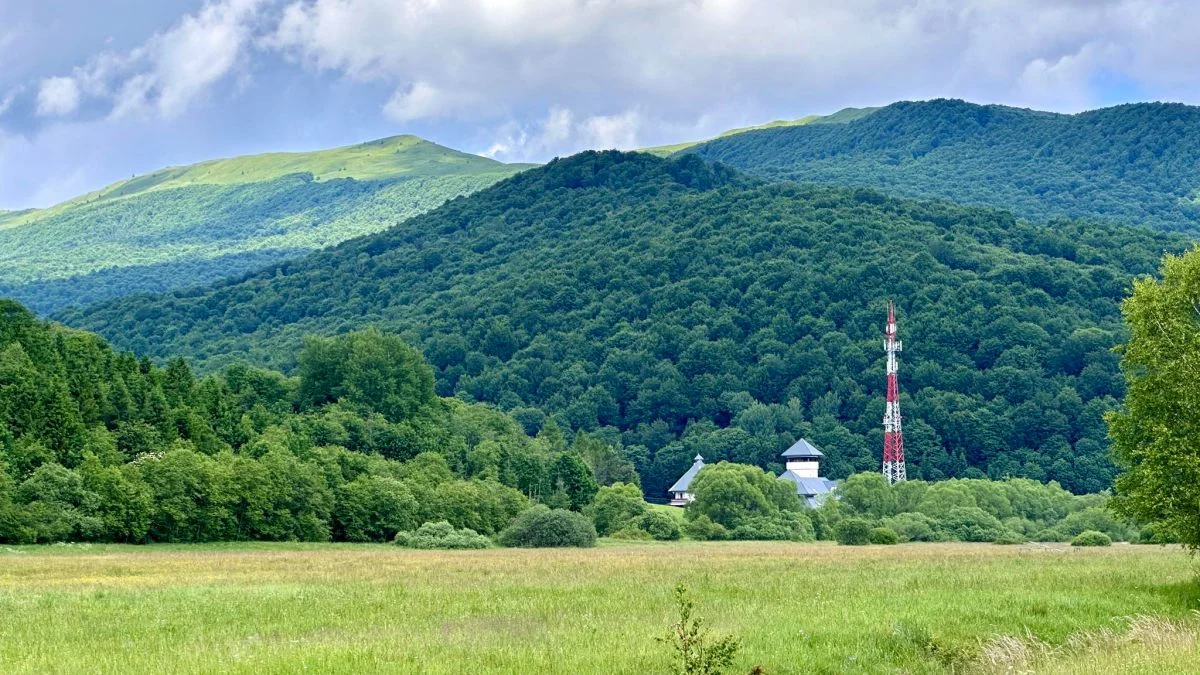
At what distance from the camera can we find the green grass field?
29.5m

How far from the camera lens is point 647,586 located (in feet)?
147

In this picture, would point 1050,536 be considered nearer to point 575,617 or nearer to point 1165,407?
point 1165,407

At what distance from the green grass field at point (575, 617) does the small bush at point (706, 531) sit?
53679 millimetres

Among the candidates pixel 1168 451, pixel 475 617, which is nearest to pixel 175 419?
pixel 475 617

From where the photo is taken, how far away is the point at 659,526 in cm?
10675

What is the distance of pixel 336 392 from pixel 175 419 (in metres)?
38.1

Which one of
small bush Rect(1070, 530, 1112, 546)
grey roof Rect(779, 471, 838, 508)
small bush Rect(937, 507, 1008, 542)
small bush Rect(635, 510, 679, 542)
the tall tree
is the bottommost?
grey roof Rect(779, 471, 838, 508)

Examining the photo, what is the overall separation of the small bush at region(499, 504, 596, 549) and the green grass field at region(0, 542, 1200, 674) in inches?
1120

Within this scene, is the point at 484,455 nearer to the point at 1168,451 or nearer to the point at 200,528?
the point at 200,528

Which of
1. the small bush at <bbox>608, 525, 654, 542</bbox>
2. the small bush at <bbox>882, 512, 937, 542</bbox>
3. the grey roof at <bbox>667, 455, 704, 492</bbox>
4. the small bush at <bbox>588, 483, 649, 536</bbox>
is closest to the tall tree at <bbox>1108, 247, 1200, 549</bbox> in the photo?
the small bush at <bbox>608, 525, 654, 542</bbox>

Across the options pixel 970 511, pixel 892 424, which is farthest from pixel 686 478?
pixel 970 511

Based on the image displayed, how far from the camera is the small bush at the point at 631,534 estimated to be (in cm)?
10075

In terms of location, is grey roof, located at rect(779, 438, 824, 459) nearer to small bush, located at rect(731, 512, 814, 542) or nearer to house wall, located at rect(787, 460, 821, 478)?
house wall, located at rect(787, 460, 821, 478)

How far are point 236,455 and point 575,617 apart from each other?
58.2 metres
